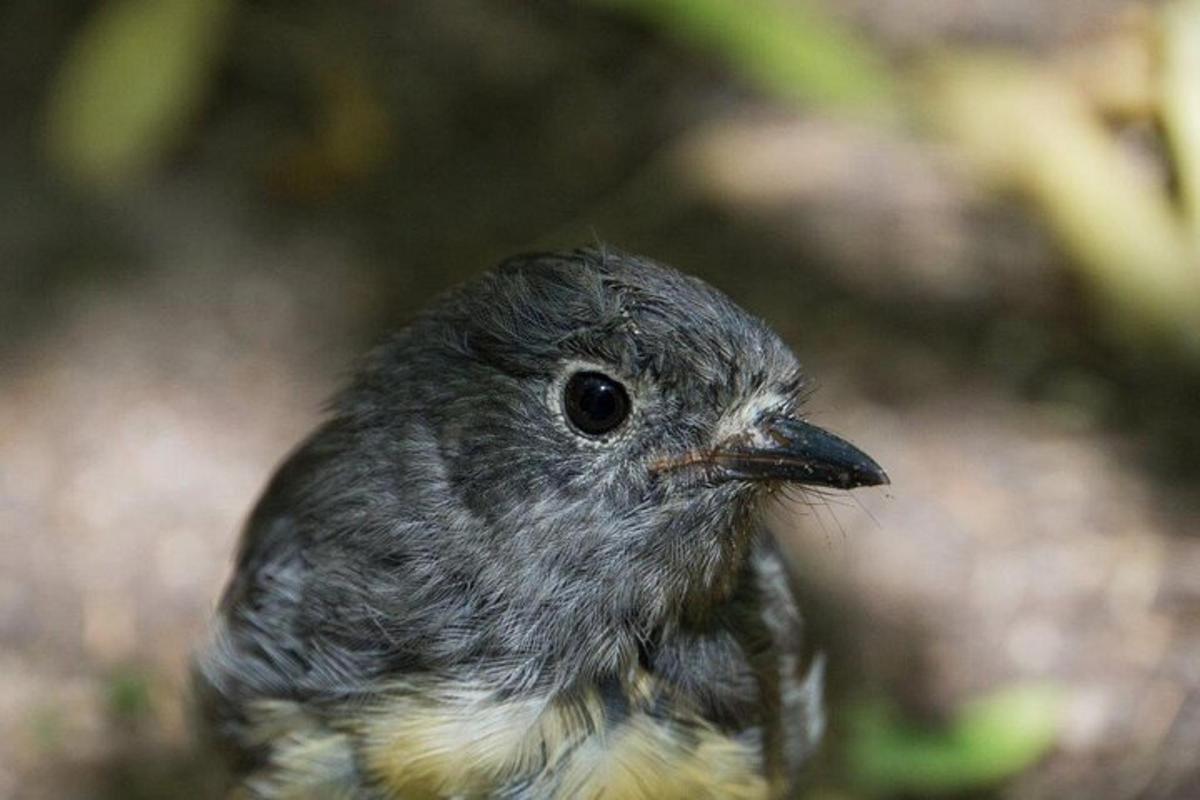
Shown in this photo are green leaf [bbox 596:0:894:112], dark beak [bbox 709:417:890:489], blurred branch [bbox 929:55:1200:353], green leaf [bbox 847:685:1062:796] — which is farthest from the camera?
green leaf [bbox 596:0:894:112]

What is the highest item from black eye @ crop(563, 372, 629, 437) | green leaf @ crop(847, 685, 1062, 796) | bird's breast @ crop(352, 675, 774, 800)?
black eye @ crop(563, 372, 629, 437)

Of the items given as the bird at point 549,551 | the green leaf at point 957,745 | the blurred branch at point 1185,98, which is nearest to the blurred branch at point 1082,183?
the blurred branch at point 1185,98

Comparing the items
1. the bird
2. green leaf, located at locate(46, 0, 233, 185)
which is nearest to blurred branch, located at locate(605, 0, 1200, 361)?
green leaf, located at locate(46, 0, 233, 185)

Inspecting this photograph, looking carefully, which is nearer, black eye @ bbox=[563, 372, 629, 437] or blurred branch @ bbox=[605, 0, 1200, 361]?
black eye @ bbox=[563, 372, 629, 437]

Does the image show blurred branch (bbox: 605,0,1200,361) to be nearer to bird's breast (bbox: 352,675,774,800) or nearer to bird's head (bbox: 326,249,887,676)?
bird's head (bbox: 326,249,887,676)

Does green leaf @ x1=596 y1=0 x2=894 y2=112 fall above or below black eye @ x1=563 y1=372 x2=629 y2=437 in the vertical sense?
above

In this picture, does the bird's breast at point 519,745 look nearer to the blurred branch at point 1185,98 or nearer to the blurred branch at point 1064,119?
the blurred branch at point 1064,119
